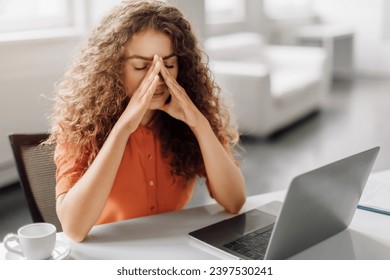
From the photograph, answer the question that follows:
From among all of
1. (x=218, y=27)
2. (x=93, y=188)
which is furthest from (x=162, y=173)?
(x=218, y=27)

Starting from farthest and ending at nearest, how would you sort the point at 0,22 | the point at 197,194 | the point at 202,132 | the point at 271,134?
1. the point at 271,134
2. the point at 0,22
3. the point at 197,194
4. the point at 202,132

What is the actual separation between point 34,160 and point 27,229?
413 mm

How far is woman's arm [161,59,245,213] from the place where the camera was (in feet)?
4.06

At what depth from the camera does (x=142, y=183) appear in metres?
1.30

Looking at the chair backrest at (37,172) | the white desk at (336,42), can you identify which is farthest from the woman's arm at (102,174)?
the white desk at (336,42)

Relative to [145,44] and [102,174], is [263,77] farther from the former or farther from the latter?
[102,174]

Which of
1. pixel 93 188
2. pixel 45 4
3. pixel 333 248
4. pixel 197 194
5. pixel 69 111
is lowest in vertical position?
pixel 197 194

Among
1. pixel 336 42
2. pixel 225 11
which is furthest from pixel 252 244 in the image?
pixel 336 42

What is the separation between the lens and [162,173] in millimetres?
1346

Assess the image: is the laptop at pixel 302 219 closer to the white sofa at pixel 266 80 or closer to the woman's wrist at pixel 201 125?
the woman's wrist at pixel 201 125

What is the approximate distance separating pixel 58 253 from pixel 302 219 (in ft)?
1.53

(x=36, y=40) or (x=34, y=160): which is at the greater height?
(x=36, y=40)

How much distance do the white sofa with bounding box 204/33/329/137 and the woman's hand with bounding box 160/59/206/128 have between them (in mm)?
2368
